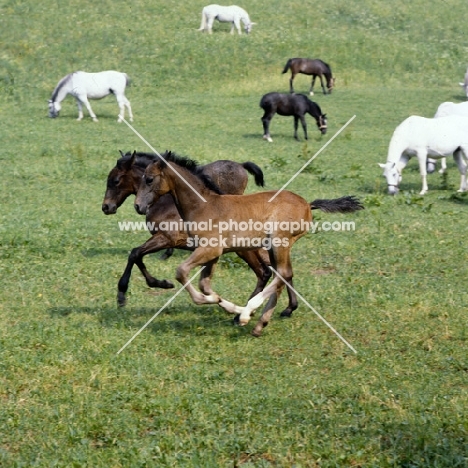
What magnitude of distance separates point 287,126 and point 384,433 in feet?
66.7

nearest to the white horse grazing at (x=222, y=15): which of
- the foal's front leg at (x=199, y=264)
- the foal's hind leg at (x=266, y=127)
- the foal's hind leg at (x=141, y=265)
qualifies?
the foal's hind leg at (x=266, y=127)

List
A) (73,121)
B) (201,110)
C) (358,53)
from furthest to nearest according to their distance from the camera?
1. (358,53)
2. (201,110)
3. (73,121)

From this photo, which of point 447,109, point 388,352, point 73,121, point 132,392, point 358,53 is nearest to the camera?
point 132,392

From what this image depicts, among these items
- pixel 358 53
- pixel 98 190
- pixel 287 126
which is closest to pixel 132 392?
pixel 98 190

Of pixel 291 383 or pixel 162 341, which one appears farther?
pixel 162 341

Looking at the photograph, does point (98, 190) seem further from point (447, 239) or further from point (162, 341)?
point (162, 341)

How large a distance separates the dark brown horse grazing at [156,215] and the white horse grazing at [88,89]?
48.6 feet

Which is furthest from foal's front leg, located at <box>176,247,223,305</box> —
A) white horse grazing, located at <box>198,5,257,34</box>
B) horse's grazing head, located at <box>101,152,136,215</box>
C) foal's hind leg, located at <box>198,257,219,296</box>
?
white horse grazing, located at <box>198,5,257,34</box>

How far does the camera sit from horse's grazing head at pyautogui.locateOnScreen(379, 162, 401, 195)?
16.8 m

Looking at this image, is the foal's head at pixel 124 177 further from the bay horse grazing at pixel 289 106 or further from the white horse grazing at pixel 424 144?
the bay horse grazing at pixel 289 106

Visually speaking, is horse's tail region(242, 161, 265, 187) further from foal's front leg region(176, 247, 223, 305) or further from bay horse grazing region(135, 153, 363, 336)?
foal's front leg region(176, 247, 223, 305)

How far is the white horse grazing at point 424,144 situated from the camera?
16969mm

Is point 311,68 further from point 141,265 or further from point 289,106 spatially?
point 141,265

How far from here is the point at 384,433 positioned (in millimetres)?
6301
